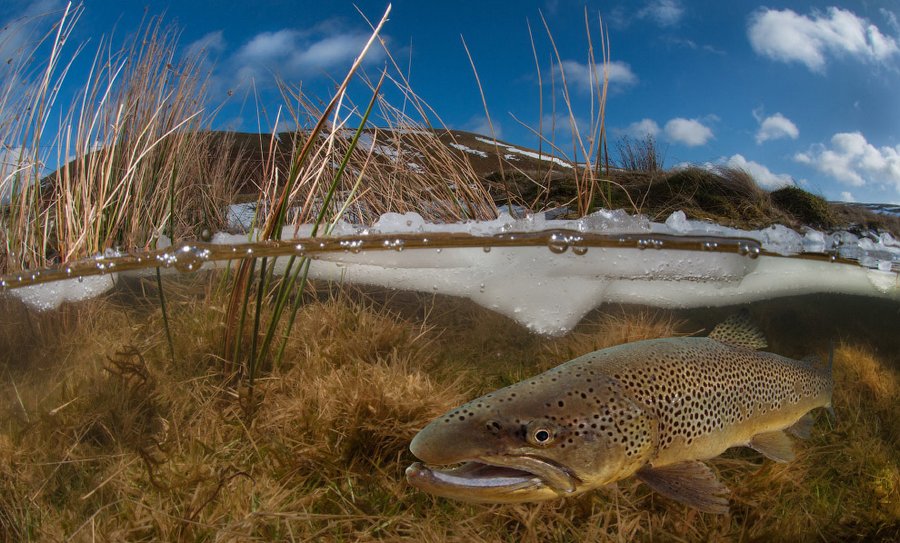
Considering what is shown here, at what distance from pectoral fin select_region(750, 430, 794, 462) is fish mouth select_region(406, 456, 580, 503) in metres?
0.65

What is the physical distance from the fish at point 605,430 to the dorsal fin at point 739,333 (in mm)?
134

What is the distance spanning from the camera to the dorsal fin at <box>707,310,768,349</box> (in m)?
1.79

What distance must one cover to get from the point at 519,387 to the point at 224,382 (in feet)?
3.53

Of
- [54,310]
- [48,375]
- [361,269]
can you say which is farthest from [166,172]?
[361,269]

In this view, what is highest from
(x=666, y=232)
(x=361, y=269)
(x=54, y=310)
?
(x=666, y=232)

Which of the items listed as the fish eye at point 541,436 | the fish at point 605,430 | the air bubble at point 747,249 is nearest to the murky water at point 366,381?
the air bubble at point 747,249

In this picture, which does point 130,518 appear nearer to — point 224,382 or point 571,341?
point 224,382

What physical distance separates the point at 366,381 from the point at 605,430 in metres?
0.70

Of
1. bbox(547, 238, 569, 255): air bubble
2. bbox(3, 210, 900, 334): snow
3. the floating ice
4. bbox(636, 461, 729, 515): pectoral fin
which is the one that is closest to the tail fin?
bbox(3, 210, 900, 334): snow

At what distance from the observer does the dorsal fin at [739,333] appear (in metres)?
1.79

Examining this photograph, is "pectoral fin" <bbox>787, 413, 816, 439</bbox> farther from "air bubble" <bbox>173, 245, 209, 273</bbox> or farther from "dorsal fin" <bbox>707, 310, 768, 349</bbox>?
"air bubble" <bbox>173, 245, 209, 273</bbox>

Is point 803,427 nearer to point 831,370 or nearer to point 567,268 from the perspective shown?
point 831,370

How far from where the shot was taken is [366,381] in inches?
67.8

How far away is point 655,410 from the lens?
4.48ft
